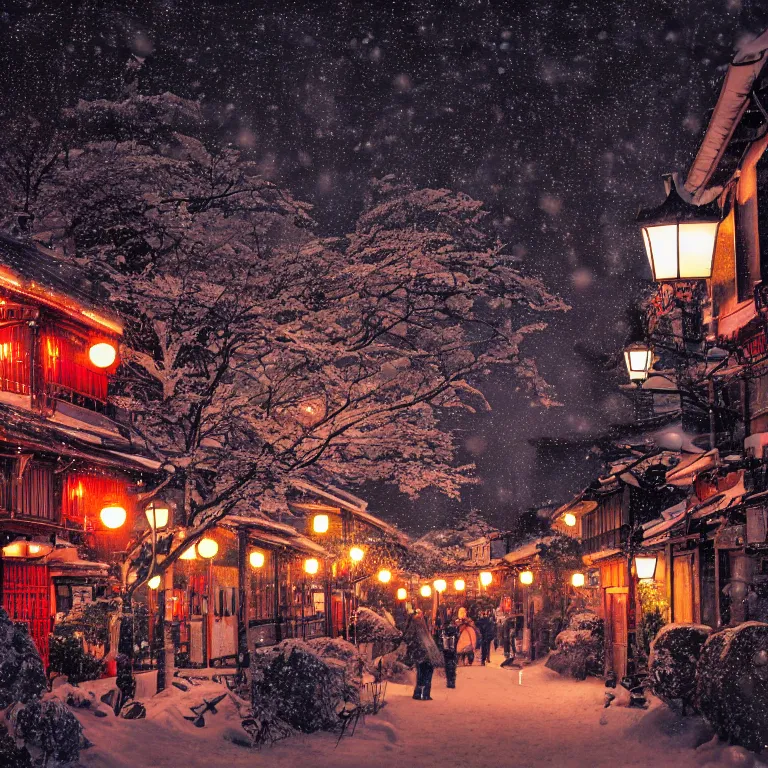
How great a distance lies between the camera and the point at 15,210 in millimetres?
20844

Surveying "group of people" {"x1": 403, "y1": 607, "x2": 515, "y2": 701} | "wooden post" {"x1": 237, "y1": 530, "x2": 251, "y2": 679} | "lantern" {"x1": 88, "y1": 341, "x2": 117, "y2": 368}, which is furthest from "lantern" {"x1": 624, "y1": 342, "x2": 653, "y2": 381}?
"wooden post" {"x1": 237, "y1": 530, "x2": 251, "y2": 679}

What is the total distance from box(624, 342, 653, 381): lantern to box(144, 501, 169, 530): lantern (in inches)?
370

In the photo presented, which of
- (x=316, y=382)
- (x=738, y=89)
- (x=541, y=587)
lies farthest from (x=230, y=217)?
(x=541, y=587)

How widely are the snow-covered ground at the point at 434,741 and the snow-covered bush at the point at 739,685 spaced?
32 cm

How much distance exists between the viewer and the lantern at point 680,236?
10.7 metres

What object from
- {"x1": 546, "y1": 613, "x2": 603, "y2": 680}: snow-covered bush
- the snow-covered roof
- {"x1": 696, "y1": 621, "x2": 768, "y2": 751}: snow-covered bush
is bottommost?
{"x1": 546, "y1": 613, "x2": 603, "y2": 680}: snow-covered bush

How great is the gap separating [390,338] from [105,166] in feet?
20.8

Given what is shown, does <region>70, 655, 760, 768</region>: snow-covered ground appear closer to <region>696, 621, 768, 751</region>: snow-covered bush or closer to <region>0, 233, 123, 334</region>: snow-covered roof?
<region>696, 621, 768, 751</region>: snow-covered bush

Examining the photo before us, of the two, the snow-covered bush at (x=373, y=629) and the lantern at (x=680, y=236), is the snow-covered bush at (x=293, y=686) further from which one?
the snow-covered bush at (x=373, y=629)

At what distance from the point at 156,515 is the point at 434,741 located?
6.67 meters


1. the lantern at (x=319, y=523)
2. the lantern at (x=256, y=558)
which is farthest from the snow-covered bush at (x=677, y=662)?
the lantern at (x=319, y=523)

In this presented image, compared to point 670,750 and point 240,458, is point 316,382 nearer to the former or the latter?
point 240,458

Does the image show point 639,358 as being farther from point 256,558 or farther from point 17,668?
point 256,558

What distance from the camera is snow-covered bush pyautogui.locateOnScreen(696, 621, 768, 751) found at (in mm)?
12367
